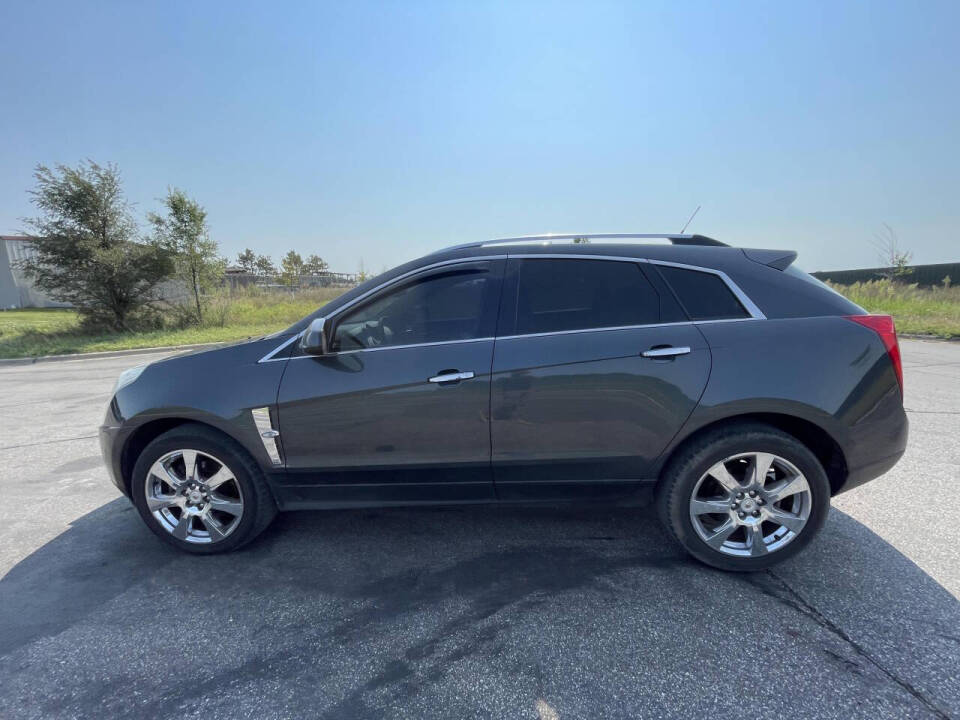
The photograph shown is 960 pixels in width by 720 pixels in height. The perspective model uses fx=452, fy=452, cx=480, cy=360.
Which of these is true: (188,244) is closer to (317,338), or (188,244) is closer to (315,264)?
(317,338)

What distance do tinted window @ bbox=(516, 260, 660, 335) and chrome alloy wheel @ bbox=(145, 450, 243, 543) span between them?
6.57ft

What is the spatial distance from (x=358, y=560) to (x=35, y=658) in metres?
1.43

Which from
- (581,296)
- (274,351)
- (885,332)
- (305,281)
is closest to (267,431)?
Answer: (274,351)

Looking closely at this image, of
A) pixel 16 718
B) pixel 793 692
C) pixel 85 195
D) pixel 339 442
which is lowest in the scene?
pixel 793 692

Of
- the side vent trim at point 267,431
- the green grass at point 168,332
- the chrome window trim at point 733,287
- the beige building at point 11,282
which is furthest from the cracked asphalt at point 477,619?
the beige building at point 11,282

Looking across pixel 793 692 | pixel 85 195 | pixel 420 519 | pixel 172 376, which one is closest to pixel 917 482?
pixel 793 692

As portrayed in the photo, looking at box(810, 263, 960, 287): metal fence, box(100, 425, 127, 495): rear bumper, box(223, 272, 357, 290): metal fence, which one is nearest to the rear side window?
box(100, 425, 127, 495): rear bumper

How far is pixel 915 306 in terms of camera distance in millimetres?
17781

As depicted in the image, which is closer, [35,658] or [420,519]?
[35,658]

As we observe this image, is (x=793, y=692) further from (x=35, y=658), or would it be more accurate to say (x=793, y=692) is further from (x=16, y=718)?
(x=35, y=658)

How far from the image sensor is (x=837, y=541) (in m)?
2.76

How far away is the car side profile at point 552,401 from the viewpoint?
2404 mm

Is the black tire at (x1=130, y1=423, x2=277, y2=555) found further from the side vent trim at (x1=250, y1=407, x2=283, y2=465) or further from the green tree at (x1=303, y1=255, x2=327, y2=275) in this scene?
the green tree at (x1=303, y1=255, x2=327, y2=275)

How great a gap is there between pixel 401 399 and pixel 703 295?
1.79 metres
